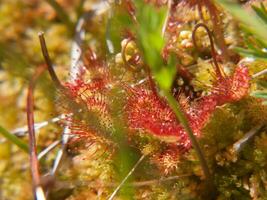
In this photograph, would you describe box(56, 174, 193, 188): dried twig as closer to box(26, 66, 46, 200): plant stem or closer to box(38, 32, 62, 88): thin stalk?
box(26, 66, 46, 200): plant stem

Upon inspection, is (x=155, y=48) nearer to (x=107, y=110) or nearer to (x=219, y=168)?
(x=107, y=110)

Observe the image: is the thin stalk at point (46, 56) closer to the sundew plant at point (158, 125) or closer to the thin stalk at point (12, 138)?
the sundew plant at point (158, 125)

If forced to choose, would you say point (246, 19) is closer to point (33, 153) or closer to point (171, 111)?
point (171, 111)

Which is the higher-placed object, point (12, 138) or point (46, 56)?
point (46, 56)

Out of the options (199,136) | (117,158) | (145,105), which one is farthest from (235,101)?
(117,158)

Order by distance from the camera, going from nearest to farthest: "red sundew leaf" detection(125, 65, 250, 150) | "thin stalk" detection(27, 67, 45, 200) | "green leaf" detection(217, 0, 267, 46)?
"green leaf" detection(217, 0, 267, 46)
"red sundew leaf" detection(125, 65, 250, 150)
"thin stalk" detection(27, 67, 45, 200)

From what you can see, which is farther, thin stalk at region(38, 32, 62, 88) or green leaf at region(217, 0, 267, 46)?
thin stalk at region(38, 32, 62, 88)

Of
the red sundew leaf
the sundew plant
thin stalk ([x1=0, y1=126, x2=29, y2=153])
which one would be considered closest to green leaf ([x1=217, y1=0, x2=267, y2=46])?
the sundew plant

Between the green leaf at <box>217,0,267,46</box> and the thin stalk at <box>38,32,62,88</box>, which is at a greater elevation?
the thin stalk at <box>38,32,62,88</box>

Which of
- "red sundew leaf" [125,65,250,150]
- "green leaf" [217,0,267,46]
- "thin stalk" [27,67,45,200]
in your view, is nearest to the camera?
"green leaf" [217,0,267,46]

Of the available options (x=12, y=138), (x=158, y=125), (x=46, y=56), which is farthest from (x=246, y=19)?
(x=12, y=138)

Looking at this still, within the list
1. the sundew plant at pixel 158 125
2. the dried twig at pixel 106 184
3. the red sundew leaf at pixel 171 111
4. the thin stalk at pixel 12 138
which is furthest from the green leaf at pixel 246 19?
the thin stalk at pixel 12 138
